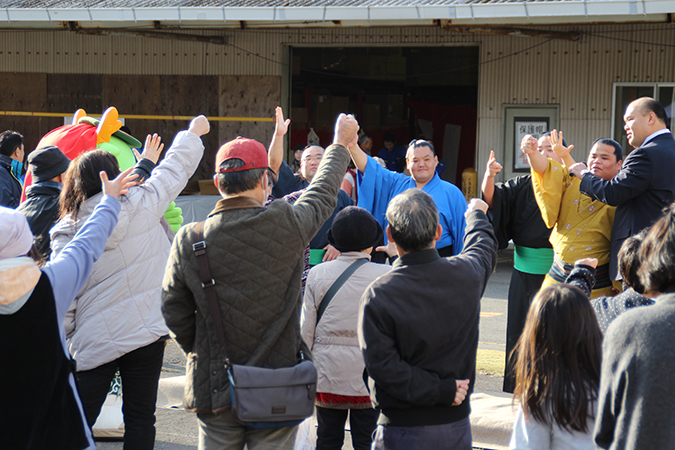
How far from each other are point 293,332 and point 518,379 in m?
0.82

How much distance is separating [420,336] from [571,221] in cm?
224

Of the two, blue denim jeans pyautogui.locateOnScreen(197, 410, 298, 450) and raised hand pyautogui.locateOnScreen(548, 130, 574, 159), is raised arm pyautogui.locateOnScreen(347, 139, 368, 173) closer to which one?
raised hand pyautogui.locateOnScreen(548, 130, 574, 159)

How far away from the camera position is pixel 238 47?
1264 centimetres

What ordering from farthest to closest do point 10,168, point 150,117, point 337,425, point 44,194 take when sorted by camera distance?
point 150,117 < point 10,168 < point 44,194 < point 337,425

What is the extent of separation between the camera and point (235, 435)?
245cm

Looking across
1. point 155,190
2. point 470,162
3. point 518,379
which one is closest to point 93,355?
point 155,190

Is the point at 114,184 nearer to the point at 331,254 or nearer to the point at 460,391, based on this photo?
the point at 460,391

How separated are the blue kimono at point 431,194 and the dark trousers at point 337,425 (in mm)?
1521

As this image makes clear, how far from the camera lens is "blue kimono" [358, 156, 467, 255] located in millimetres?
4410

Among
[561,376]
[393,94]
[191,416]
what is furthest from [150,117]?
[561,376]

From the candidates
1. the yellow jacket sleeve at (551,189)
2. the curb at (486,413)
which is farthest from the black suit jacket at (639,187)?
the curb at (486,413)

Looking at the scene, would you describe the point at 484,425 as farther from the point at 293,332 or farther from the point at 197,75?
the point at 197,75

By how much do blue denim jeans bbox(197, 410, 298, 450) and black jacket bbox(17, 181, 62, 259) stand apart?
1447mm

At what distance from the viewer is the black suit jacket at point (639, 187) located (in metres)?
3.72
